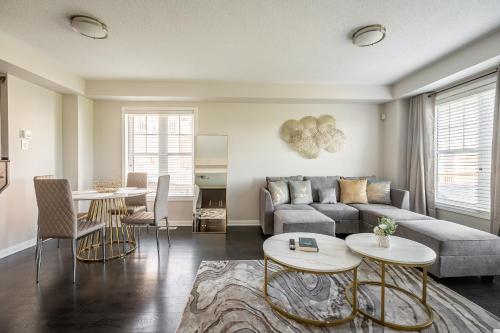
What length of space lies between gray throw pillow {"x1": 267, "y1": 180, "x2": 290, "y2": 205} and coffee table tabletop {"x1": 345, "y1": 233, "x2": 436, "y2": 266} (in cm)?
171

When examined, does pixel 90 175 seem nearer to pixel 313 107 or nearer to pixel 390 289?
pixel 313 107

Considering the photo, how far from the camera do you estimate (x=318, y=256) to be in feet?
6.00

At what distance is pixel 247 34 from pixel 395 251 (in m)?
2.48

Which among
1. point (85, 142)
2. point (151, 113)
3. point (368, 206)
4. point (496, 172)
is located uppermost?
point (151, 113)

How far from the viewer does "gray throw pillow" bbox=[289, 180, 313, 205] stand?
149 inches

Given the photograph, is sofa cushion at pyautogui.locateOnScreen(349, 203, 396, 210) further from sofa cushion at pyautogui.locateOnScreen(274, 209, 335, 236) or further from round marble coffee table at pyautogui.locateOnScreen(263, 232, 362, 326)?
round marble coffee table at pyautogui.locateOnScreen(263, 232, 362, 326)

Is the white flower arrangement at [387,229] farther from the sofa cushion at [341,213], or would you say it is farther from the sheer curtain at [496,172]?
the sheer curtain at [496,172]

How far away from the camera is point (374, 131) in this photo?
4410 mm

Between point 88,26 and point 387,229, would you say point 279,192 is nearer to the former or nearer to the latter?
point 387,229

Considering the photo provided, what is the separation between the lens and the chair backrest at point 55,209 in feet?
7.51

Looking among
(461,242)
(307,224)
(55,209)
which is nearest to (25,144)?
(55,209)

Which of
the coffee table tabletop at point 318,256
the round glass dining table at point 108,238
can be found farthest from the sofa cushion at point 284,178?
the round glass dining table at point 108,238

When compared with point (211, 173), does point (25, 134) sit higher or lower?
higher

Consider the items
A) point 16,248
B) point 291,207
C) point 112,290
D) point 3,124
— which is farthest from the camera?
point 291,207
